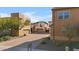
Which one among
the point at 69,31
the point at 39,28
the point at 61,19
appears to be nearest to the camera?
the point at 69,31

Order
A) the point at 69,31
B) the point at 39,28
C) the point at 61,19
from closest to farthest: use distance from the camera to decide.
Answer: the point at 69,31 → the point at 61,19 → the point at 39,28

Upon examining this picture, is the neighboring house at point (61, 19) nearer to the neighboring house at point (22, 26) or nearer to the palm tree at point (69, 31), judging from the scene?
the palm tree at point (69, 31)

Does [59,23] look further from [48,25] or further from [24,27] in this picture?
[24,27]

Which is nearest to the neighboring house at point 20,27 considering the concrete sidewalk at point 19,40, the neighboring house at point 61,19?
the concrete sidewalk at point 19,40

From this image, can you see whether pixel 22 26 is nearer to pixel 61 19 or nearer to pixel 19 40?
pixel 19 40

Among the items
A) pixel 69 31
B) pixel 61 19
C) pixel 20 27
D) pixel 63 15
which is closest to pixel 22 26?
pixel 20 27

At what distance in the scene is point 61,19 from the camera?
11461 millimetres

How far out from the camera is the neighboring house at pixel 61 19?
1123 cm

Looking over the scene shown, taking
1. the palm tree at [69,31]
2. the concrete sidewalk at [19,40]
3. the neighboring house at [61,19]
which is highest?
the neighboring house at [61,19]

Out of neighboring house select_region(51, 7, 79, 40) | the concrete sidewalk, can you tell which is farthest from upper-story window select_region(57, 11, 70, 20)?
the concrete sidewalk

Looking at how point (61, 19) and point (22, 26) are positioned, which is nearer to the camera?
point (22, 26)

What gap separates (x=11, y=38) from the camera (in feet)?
36.7
